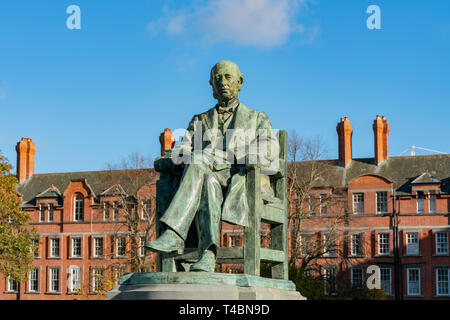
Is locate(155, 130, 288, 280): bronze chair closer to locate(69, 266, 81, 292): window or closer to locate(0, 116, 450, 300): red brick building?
locate(0, 116, 450, 300): red brick building

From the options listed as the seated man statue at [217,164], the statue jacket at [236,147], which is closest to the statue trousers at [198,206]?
the seated man statue at [217,164]

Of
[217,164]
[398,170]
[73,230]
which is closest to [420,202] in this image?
[398,170]

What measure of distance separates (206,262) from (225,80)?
2266mm

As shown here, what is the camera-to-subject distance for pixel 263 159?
8.37 m

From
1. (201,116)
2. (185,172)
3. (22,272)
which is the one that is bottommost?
(22,272)

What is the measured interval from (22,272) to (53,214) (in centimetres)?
2108

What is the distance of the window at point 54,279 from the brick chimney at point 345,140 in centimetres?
1974

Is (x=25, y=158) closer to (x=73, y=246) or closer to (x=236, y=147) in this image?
(x=73, y=246)

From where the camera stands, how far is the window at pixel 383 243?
146ft
